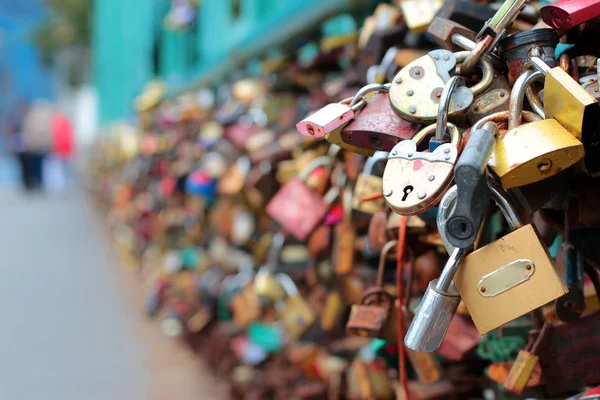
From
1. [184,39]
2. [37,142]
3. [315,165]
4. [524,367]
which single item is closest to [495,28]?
[524,367]

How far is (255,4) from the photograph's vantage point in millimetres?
2621

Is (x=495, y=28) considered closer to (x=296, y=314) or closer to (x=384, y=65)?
(x=384, y=65)

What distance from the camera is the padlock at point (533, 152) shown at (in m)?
0.59

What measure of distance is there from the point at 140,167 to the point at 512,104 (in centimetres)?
344

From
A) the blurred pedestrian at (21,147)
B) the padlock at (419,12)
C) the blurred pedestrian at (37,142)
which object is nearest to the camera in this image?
the padlock at (419,12)

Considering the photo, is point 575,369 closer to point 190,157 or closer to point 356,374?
point 356,374

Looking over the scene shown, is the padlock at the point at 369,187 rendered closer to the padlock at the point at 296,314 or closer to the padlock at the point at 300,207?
the padlock at the point at 300,207

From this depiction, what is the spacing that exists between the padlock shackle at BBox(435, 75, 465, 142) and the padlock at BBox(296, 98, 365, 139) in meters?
0.12

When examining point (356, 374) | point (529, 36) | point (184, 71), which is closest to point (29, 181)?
point (184, 71)

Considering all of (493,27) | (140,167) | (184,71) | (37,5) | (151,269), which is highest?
(493,27)

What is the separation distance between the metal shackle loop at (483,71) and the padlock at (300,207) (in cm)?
50

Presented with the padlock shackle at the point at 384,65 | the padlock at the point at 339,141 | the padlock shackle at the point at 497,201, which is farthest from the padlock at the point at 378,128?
the padlock shackle at the point at 384,65

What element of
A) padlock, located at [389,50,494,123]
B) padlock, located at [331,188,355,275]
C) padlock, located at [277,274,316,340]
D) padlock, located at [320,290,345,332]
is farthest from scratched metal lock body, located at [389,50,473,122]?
padlock, located at [277,274,316,340]

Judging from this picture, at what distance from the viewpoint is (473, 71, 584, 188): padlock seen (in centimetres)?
59
